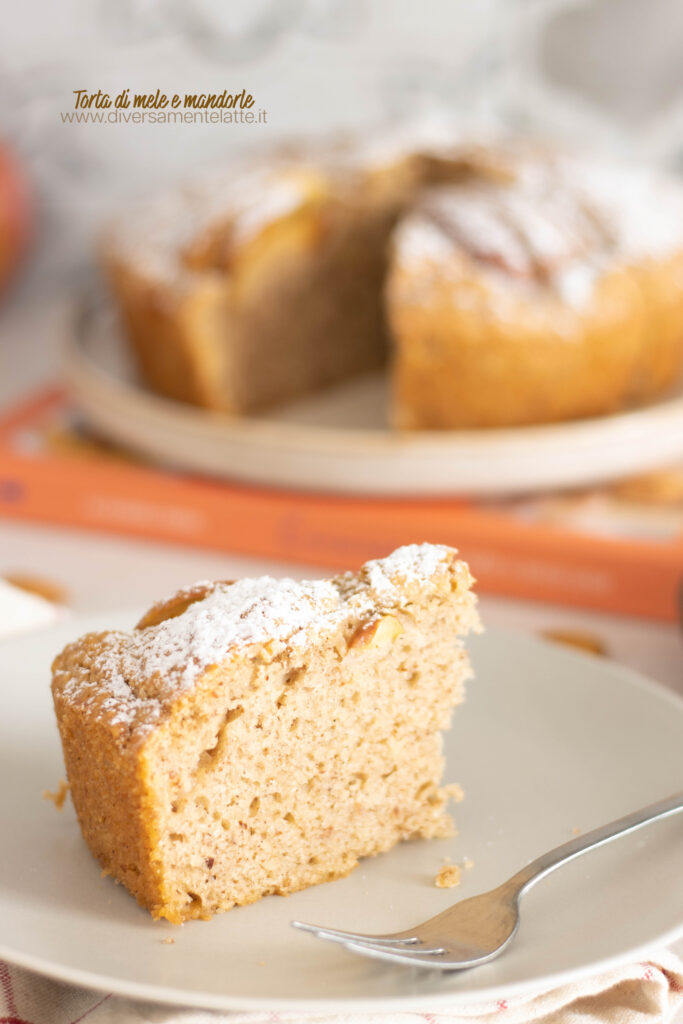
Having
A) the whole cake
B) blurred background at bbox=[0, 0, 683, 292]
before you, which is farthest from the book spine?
blurred background at bbox=[0, 0, 683, 292]

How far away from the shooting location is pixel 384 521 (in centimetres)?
237

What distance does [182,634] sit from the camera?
4.32 ft

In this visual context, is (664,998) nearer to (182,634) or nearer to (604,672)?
(604,672)

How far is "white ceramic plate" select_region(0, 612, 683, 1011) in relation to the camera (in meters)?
1.13

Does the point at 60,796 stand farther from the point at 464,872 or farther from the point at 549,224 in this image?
the point at 549,224

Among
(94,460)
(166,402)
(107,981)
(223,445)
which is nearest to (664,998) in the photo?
(107,981)

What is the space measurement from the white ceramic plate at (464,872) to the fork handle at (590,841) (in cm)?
2

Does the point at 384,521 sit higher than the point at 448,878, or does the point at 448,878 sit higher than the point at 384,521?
the point at 448,878

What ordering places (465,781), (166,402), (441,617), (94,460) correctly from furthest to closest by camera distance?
(166,402) → (94,460) → (465,781) → (441,617)

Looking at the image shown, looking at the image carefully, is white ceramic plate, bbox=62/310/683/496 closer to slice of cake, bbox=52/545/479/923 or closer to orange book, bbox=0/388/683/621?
orange book, bbox=0/388/683/621

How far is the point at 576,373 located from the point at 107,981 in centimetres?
183

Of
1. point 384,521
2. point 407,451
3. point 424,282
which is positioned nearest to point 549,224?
point 424,282

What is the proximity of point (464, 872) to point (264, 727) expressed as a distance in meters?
0.28

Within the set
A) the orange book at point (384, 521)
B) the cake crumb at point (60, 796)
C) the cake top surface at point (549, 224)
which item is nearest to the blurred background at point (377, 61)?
the cake top surface at point (549, 224)
